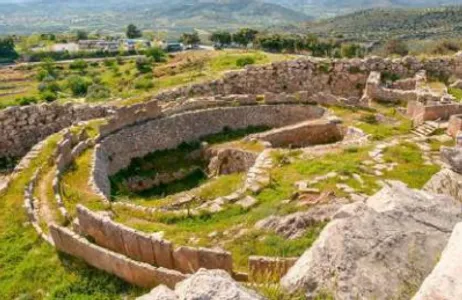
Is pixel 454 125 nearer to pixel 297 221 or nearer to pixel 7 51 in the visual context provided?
pixel 297 221

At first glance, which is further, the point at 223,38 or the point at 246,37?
the point at 223,38

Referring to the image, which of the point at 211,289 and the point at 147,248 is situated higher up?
the point at 211,289

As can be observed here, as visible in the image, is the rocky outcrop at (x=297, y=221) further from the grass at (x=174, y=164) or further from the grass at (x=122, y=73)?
the grass at (x=122, y=73)

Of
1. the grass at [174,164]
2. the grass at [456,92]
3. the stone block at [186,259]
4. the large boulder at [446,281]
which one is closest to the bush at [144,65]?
the grass at [456,92]

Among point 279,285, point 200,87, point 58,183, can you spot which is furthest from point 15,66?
point 279,285

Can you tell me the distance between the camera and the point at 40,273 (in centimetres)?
1248

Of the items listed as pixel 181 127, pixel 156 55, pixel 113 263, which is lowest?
pixel 156 55

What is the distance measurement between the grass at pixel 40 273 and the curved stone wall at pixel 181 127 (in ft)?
14.5

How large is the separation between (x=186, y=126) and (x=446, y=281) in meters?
17.6

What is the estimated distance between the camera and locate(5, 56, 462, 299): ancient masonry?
1123 cm

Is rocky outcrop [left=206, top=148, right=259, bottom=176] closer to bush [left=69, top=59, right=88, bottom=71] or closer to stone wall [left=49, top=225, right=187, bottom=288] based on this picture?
stone wall [left=49, top=225, right=187, bottom=288]

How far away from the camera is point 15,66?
116938mm

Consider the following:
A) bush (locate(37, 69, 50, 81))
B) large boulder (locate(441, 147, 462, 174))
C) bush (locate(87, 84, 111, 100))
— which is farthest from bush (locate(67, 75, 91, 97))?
large boulder (locate(441, 147, 462, 174))

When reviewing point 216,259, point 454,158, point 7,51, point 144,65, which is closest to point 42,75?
point 144,65
